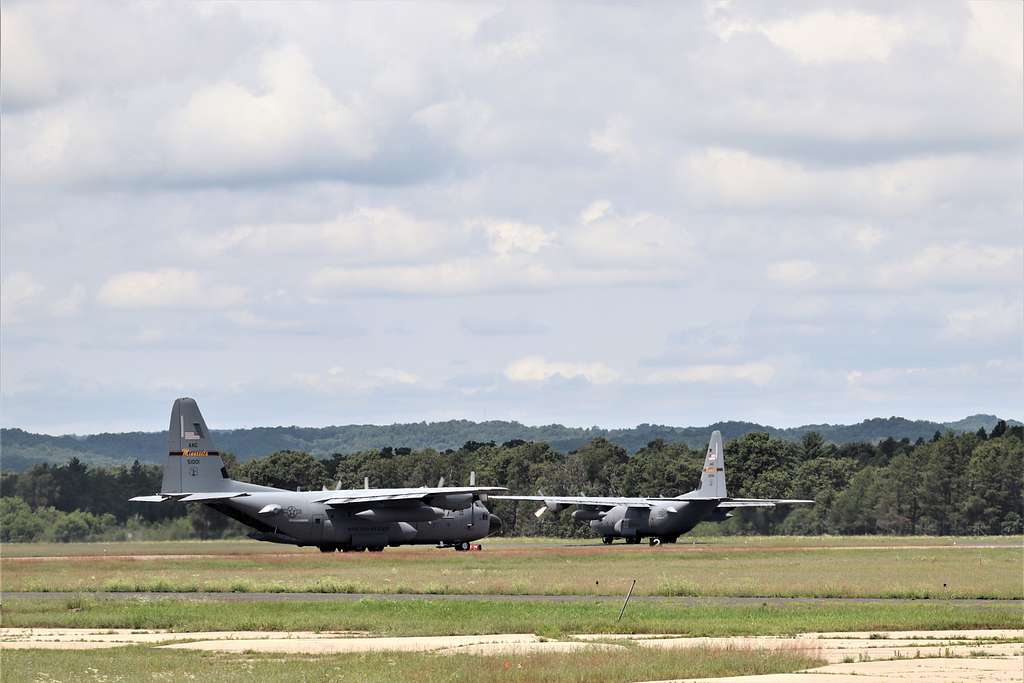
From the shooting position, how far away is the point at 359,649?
112 feet

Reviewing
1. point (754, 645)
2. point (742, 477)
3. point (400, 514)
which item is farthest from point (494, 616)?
point (742, 477)

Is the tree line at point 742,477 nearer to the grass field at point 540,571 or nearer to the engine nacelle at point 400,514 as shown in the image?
the grass field at point 540,571

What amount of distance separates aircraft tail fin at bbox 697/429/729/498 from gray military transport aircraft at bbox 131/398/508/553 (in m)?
18.4

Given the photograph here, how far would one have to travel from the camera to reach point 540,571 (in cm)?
6525

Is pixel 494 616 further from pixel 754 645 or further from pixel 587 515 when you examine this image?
pixel 587 515

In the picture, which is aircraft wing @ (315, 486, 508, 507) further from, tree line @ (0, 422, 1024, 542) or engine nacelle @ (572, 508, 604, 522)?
tree line @ (0, 422, 1024, 542)

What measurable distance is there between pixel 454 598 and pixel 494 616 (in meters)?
8.09

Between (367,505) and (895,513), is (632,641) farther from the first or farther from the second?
(895,513)

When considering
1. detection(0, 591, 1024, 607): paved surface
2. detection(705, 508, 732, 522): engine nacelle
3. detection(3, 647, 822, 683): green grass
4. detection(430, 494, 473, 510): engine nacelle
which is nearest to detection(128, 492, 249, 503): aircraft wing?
detection(430, 494, 473, 510): engine nacelle

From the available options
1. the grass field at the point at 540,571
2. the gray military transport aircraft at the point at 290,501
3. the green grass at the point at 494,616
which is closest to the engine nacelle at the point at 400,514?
the gray military transport aircraft at the point at 290,501

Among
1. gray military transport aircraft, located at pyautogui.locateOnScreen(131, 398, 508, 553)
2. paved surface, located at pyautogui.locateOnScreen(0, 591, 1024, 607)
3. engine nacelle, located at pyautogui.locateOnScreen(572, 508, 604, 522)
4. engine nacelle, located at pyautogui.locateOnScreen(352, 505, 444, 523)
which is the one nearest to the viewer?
paved surface, located at pyautogui.locateOnScreen(0, 591, 1024, 607)

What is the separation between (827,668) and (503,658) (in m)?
6.29

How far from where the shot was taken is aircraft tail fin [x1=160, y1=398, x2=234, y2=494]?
252 feet

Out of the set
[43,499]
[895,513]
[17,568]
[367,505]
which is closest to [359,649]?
[17,568]
